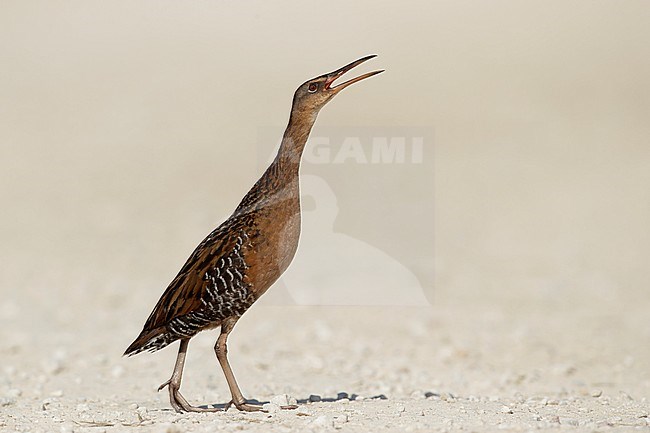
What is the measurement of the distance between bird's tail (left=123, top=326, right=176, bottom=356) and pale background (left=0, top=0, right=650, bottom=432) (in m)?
0.50

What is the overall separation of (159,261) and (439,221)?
559cm

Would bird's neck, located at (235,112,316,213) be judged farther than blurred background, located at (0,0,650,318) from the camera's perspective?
No

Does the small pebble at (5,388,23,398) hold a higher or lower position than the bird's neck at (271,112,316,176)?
lower

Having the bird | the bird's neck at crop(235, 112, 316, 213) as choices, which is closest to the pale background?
the bird

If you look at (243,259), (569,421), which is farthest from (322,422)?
(569,421)

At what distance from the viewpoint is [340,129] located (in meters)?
18.0

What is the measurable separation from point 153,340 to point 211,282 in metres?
0.64

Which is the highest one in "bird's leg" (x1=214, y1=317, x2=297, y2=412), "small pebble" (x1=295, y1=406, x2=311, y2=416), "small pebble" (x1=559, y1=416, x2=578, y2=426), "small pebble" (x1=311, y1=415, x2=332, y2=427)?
"bird's leg" (x1=214, y1=317, x2=297, y2=412)

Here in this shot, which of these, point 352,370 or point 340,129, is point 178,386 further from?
point 340,129

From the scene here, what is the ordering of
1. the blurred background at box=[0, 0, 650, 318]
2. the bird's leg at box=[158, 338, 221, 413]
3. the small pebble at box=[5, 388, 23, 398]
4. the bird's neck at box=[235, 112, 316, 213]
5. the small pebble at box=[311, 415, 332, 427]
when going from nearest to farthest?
the small pebble at box=[311, 415, 332, 427], the bird's neck at box=[235, 112, 316, 213], the bird's leg at box=[158, 338, 221, 413], the small pebble at box=[5, 388, 23, 398], the blurred background at box=[0, 0, 650, 318]

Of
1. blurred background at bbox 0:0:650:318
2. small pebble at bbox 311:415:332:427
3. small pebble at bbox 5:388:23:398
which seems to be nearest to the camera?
small pebble at bbox 311:415:332:427

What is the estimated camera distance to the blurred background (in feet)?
54.9

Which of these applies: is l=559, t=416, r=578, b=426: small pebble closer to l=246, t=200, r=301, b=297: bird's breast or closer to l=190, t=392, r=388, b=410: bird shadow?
l=190, t=392, r=388, b=410: bird shadow

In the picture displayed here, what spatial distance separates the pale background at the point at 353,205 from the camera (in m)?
10.2
